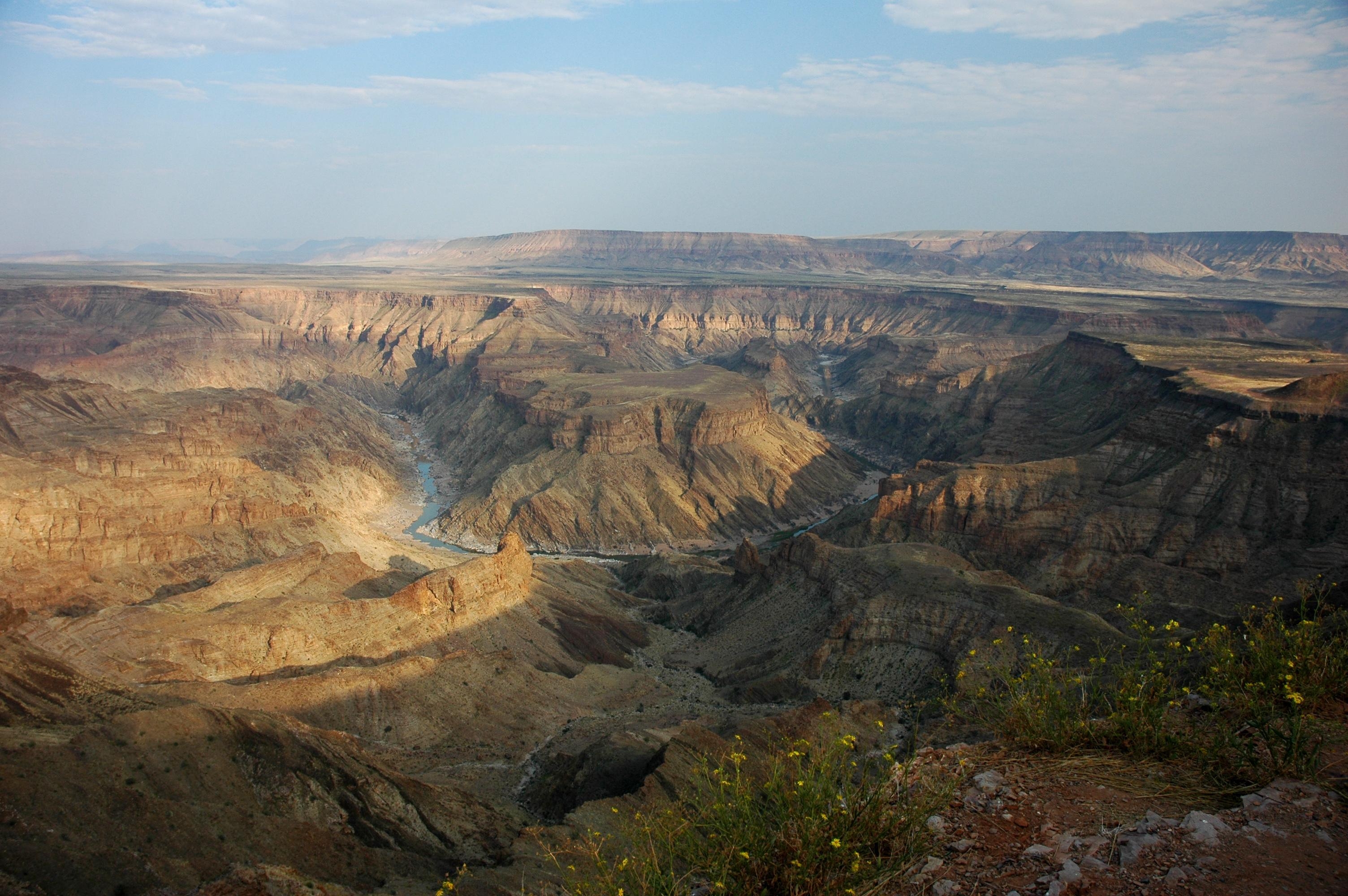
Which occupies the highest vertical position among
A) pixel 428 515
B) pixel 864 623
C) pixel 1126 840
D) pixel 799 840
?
pixel 1126 840

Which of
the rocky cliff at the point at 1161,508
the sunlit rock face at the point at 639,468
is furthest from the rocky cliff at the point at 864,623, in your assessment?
the sunlit rock face at the point at 639,468

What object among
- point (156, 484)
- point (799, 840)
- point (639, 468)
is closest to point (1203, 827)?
point (799, 840)

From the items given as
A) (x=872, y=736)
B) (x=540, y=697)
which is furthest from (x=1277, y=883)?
(x=540, y=697)

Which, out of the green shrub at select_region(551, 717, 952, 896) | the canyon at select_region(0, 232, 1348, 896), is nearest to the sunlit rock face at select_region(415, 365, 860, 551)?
the canyon at select_region(0, 232, 1348, 896)

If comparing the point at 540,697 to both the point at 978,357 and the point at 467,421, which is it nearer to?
the point at 467,421

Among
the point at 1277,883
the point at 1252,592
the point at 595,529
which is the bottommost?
the point at 595,529

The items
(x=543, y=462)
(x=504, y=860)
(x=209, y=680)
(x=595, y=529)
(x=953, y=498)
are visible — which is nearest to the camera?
(x=504, y=860)

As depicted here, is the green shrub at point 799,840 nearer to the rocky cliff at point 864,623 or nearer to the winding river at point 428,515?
the rocky cliff at point 864,623

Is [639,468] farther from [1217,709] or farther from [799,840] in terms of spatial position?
[799,840]

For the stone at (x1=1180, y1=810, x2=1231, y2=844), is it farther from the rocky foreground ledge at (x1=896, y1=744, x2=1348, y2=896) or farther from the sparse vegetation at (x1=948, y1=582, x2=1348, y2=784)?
the sparse vegetation at (x1=948, y1=582, x2=1348, y2=784)
